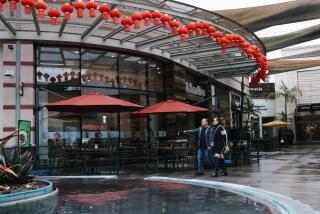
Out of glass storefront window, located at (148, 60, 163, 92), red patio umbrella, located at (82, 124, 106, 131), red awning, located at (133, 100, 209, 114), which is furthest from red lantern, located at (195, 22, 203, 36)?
glass storefront window, located at (148, 60, 163, 92)

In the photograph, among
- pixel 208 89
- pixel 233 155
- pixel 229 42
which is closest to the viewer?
pixel 229 42

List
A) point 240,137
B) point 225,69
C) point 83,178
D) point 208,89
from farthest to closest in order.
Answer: point 208,89, point 225,69, point 240,137, point 83,178

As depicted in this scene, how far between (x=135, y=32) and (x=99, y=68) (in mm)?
2149

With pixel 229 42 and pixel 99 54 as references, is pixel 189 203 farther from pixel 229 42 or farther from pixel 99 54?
pixel 99 54

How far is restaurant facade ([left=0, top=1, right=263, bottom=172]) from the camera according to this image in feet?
48.6

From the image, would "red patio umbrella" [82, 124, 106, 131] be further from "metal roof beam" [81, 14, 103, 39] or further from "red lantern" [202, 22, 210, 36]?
"red lantern" [202, 22, 210, 36]

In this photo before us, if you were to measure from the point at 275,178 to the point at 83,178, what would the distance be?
5447mm

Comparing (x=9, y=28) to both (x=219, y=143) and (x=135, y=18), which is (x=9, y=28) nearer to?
(x=135, y=18)

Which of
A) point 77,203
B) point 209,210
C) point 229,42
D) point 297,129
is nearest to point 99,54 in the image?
point 229,42

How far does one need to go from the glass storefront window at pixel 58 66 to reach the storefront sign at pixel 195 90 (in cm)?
694

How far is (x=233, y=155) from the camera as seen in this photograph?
54.7ft

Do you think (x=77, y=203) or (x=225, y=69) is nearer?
(x=77, y=203)

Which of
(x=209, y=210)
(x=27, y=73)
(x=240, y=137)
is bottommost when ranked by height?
(x=209, y=210)

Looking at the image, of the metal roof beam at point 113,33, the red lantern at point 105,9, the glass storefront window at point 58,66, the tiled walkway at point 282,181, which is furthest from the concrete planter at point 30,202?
the glass storefront window at point 58,66
